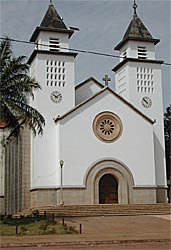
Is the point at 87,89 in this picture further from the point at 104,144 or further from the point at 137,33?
the point at 137,33

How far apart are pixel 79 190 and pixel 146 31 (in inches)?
630

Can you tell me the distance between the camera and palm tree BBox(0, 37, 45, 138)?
75.0 feet

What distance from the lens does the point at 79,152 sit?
114ft

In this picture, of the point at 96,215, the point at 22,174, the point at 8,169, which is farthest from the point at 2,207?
the point at 96,215

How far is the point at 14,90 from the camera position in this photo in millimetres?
23141

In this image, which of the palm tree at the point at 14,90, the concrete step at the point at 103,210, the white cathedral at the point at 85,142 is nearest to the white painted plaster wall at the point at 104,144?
the white cathedral at the point at 85,142

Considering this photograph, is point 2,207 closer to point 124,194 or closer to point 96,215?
point 124,194

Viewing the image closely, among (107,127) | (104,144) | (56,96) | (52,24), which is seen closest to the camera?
(104,144)

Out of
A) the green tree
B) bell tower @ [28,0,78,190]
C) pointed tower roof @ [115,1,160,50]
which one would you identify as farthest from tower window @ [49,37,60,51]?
the green tree

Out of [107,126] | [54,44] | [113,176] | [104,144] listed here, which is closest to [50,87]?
[54,44]

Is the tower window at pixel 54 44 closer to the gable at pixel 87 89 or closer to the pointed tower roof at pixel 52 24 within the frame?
the pointed tower roof at pixel 52 24

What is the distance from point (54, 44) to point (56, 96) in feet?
14.9

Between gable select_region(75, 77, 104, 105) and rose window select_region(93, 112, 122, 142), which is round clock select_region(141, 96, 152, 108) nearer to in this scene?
rose window select_region(93, 112, 122, 142)

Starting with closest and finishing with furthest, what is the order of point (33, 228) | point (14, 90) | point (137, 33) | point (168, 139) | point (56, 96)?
1. point (33, 228)
2. point (14, 90)
3. point (56, 96)
4. point (137, 33)
5. point (168, 139)
